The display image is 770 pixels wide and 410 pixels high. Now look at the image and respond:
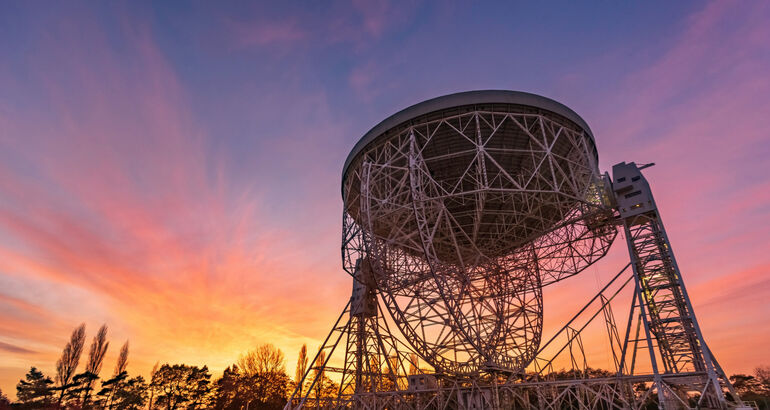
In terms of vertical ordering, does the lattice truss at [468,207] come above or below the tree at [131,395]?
above

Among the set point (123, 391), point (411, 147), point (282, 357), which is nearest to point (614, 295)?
point (411, 147)

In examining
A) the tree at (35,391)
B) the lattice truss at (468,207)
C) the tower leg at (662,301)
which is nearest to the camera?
the tower leg at (662,301)

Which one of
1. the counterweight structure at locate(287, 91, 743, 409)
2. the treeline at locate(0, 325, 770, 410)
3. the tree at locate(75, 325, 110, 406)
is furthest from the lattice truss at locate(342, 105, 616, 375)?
the tree at locate(75, 325, 110, 406)

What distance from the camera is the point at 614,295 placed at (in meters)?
16.8

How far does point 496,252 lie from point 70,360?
43414 mm

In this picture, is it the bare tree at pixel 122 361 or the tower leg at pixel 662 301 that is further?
the bare tree at pixel 122 361

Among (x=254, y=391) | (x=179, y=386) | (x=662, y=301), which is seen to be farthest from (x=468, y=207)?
(x=179, y=386)

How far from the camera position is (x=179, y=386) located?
4472cm

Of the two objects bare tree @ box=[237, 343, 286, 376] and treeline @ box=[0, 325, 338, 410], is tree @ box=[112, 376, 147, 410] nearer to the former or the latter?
treeline @ box=[0, 325, 338, 410]

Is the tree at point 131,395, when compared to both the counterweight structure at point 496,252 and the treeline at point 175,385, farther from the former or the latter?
the counterweight structure at point 496,252

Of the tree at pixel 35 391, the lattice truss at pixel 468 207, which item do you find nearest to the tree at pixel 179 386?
the tree at pixel 35 391

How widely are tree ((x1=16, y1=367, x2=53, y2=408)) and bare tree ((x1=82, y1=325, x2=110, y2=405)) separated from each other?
297cm

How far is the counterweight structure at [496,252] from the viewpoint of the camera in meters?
14.4

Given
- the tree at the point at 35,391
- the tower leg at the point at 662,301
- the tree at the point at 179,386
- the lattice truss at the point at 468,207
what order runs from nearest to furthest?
the tower leg at the point at 662,301 → the lattice truss at the point at 468,207 → the tree at the point at 35,391 → the tree at the point at 179,386
